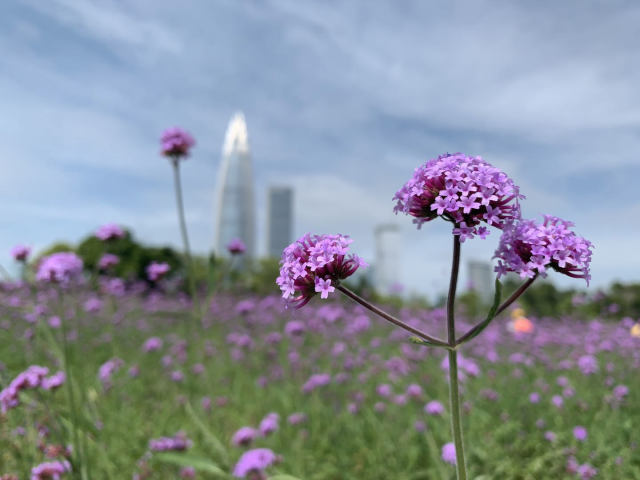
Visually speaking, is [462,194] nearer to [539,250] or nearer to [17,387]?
[539,250]

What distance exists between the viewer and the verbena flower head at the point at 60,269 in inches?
132

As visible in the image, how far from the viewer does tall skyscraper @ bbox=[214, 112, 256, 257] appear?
122562mm

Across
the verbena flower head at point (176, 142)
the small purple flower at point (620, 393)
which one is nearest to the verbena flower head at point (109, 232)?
the verbena flower head at point (176, 142)

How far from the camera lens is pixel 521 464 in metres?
3.46

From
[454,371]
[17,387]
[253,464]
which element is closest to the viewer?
[454,371]

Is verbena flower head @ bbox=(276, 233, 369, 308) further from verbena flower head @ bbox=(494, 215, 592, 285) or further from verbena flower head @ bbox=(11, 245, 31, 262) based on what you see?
verbena flower head @ bbox=(11, 245, 31, 262)

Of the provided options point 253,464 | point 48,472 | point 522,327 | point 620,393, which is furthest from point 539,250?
point 522,327

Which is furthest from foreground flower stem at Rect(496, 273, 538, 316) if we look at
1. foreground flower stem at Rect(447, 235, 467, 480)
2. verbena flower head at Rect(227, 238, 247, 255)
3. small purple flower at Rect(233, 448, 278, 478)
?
verbena flower head at Rect(227, 238, 247, 255)

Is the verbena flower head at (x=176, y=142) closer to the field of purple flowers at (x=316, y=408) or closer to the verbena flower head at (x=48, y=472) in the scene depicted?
the field of purple flowers at (x=316, y=408)

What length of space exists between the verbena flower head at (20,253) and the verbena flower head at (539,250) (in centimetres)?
375

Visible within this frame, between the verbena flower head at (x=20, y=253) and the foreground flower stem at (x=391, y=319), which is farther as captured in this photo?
the verbena flower head at (x=20, y=253)

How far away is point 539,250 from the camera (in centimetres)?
124

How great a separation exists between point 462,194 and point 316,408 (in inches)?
155

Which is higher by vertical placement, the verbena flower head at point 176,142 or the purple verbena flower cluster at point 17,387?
the verbena flower head at point 176,142
